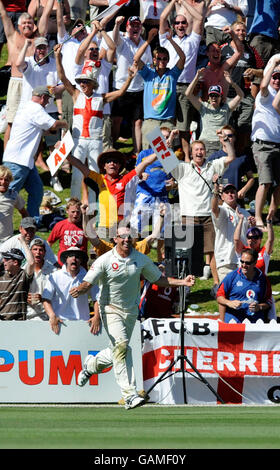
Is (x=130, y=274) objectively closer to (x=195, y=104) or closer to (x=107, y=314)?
(x=107, y=314)

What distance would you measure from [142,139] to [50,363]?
624 cm

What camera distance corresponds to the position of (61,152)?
14.9 metres

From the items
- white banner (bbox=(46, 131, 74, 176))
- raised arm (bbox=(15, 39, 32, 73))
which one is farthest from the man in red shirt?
raised arm (bbox=(15, 39, 32, 73))

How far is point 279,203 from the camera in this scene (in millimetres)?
17906

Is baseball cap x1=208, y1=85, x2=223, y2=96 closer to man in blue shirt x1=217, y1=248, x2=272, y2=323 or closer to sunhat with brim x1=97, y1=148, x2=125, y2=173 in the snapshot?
sunhat with brim x1=97, y1=148, x2=125, y2=173

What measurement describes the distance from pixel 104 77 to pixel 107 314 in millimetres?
6786

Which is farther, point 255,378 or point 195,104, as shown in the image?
point 195,104

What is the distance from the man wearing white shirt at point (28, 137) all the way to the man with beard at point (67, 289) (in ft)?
8.19

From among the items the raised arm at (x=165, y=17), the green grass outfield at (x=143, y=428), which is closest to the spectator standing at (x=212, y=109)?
the raised arm at (x=165, y=17)

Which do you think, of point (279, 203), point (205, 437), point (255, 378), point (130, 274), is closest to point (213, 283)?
point (279, 203)

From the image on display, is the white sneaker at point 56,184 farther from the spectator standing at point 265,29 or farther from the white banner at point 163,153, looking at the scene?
the white banner at point 163,153

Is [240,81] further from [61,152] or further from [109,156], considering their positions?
[61,152]

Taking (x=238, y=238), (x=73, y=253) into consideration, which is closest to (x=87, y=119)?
(x=238, y=238)

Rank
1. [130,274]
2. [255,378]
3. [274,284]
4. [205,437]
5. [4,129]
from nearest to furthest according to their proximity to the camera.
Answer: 1. [205,437]
2. [130,274]
3. [255,378]
4. [274,284]
5. [4,129]
